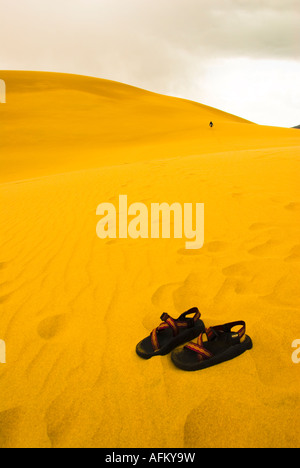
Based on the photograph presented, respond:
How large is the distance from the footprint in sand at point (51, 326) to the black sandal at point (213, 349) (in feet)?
2.89

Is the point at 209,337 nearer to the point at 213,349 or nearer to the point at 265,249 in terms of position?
the point at 213,349

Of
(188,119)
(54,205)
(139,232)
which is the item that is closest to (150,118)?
(188,119)

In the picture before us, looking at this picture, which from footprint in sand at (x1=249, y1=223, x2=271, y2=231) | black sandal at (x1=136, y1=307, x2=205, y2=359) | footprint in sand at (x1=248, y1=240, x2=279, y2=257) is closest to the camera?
black sandal at (x1=136, y1=307, x2=205, y2=359)

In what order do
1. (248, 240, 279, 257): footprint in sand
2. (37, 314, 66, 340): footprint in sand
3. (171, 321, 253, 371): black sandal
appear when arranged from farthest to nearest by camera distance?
(248, 240, 279, 257): footprint in sand, (37, 314, 66, 340): footprint in sand, (171, 321, 253, 371): black sandal

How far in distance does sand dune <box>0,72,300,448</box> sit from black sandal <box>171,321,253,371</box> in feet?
0.17

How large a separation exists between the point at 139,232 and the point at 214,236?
3.18ft

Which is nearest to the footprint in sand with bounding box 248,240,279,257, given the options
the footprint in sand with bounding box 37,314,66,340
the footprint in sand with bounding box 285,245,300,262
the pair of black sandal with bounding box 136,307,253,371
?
the footprint in sand with bounding box 285,245,300,262

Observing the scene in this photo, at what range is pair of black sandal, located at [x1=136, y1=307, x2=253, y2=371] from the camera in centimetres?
172

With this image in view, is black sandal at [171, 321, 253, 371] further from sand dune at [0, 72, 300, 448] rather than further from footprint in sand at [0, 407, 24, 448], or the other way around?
footprint in sand at [0, 407, 24, 448]

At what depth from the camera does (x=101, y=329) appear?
210 cm

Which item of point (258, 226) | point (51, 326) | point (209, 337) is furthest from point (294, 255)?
point (51, 326)

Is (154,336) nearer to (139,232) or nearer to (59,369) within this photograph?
(59,369)

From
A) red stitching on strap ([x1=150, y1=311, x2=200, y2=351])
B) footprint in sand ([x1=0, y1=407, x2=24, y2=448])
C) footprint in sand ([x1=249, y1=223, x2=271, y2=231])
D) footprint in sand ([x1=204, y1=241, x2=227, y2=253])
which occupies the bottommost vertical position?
footprint in sand ([x1=0, y1=407, x2=24, y2=448])
